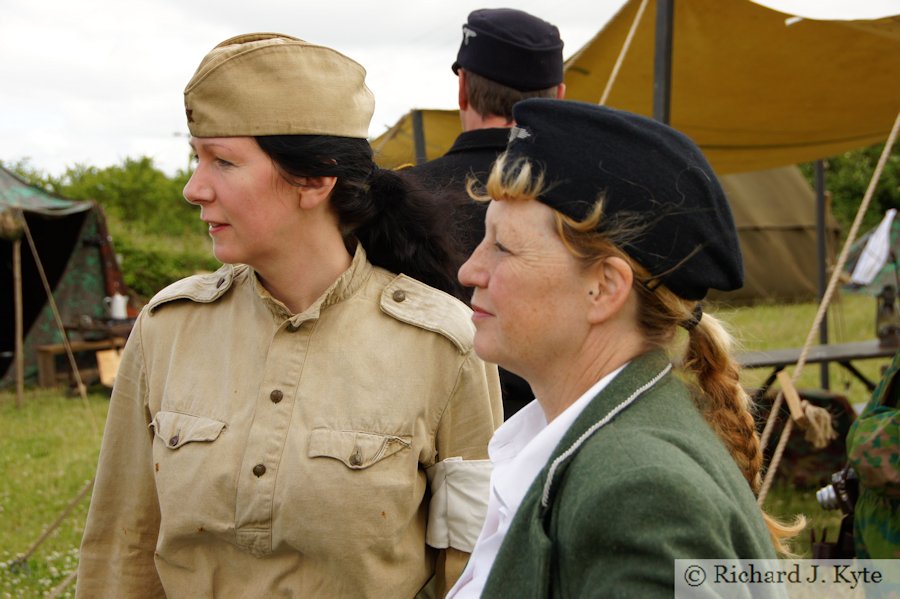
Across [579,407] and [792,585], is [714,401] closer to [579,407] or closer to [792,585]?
[579,407]

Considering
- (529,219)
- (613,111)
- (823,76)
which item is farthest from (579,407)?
(823,76)

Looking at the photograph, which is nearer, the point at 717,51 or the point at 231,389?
the point at 231,389

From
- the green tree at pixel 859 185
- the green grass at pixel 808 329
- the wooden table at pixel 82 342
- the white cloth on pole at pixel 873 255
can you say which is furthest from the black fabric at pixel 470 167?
the green tree at pixel 859 185

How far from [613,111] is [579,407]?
0.42m

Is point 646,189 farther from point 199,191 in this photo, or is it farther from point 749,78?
point 749,78

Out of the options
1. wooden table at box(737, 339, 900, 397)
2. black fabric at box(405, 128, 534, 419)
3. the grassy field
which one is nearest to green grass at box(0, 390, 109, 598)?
the grassy field

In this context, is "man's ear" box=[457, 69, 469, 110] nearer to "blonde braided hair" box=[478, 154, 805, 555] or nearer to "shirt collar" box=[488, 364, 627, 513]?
"blonde braided hair" box=[478, 154, 805, 555]

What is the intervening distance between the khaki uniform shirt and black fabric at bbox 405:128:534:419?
70 centimetres

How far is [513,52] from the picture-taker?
306 cm

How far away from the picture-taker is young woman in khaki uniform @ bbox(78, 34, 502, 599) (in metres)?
1.74

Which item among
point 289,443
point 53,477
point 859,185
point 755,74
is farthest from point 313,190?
point 859,185

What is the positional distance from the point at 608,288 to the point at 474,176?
158 centimetres

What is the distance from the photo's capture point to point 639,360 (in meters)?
1.32

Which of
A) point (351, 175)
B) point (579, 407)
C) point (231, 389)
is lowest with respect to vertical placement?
point (231, 389)
